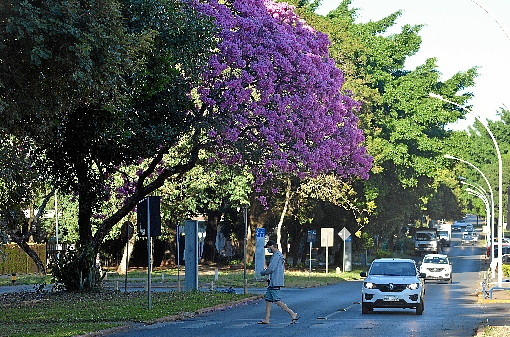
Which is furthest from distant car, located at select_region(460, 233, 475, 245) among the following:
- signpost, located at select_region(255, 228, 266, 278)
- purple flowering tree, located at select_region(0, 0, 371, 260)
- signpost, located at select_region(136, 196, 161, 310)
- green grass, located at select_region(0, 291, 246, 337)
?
signpost, located at select_region(136, 196, 161, 310)

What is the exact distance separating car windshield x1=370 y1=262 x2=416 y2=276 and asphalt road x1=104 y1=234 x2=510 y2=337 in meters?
1.17

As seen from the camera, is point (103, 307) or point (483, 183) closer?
point (103, 307)

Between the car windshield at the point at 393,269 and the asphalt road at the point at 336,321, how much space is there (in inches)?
45.9

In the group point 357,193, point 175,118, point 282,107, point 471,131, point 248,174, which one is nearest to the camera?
A: point 175,118

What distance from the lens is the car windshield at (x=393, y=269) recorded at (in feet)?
94.7

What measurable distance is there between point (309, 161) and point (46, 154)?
378 inches

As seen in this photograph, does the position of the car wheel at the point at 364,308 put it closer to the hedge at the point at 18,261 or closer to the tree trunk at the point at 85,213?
the tree trunk at the point at 85,213

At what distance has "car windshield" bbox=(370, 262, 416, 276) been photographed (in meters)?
28.9

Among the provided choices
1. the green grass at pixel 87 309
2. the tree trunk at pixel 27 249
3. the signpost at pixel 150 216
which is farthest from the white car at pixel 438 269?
the signpost at pixel 150 216

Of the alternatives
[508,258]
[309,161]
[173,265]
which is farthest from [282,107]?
[508,258]

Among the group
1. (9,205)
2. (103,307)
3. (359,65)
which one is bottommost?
(103,307)

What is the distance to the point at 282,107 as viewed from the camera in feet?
112

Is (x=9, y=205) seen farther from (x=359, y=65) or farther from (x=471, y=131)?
(x=471, y=131)

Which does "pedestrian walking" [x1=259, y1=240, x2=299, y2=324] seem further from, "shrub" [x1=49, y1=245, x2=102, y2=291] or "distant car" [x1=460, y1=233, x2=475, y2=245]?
"distant car" [x1=460, y1=233, x2=475, y2=245]
